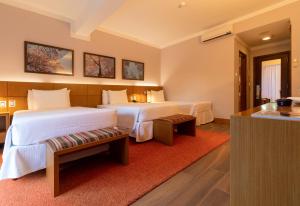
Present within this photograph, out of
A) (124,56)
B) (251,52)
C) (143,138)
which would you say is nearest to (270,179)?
(143,138)

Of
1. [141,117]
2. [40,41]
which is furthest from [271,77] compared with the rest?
[40,41]

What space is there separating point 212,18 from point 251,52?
7.51 feet

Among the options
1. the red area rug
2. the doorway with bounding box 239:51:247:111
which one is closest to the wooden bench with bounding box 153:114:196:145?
the red area rug

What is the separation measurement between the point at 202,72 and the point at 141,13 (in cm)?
239

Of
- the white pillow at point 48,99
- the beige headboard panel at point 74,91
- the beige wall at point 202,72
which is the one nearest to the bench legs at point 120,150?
the white pillow at point 48,99

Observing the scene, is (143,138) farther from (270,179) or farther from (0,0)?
(0,0)

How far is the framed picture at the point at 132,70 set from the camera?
15.6ft

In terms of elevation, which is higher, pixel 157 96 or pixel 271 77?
pixel 271 77

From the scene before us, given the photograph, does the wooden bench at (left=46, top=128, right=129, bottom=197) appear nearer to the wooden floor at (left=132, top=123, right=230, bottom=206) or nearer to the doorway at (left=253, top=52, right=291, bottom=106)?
the wooden floor at (left=132, top=123, right=230, bottom=206)

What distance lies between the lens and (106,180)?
1610 mm

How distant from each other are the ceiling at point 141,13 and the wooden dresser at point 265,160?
2661 mm

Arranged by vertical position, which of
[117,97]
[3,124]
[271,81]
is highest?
[271,81]

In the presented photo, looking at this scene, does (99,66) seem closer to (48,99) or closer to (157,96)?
(48,99)

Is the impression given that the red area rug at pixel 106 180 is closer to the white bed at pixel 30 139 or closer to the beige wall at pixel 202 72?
the white bed at pixel 30 139
